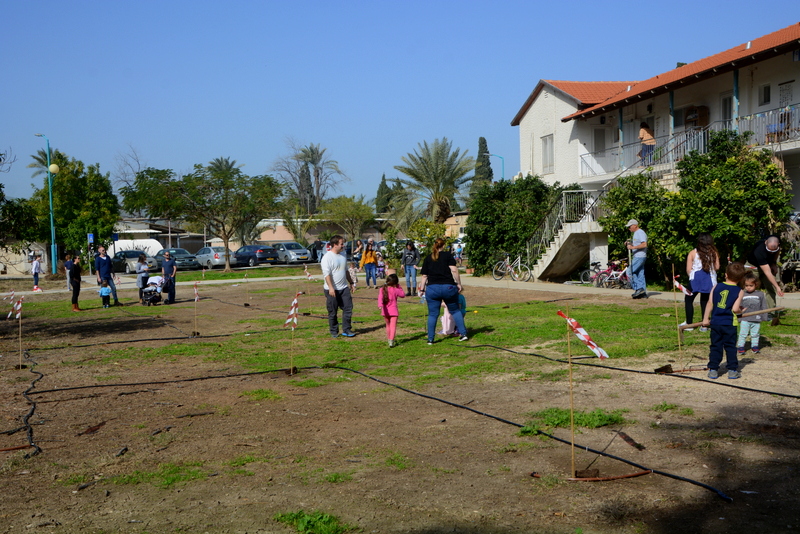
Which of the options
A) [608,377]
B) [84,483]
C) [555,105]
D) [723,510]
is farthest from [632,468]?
[555,105]

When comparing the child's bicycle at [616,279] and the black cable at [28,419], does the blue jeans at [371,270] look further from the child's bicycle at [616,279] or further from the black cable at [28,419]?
the black cable at [28,419]

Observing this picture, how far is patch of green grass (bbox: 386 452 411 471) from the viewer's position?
17.7 ft

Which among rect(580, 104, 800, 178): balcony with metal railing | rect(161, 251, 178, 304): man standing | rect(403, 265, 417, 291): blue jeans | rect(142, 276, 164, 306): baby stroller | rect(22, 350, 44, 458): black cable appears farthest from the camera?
rect(161, 251, 178, 304): man standing

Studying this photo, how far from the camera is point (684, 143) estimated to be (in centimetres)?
2359

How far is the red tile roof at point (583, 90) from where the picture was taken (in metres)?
31.1

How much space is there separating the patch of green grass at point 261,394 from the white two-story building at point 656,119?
1627 centimetres

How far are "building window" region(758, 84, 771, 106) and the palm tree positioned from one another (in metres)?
22.4

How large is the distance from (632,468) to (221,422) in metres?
3.74

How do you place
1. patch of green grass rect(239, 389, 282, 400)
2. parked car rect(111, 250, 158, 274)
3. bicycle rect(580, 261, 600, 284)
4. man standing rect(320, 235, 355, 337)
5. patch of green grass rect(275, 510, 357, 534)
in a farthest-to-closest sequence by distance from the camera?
1. parked car rect(111, 250, 158, 274)
2. bicycle rect(580, 261, 600, 284)
3. man standing rect(320, 235, 355, 337)
4. patch of green grass rect(239, 389, 282, 400)
5. patch of green grass rect(275, 510, 357, 534)

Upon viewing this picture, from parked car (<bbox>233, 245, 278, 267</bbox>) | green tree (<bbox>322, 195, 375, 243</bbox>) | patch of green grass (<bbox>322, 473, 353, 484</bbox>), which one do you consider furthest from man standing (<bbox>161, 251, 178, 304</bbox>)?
green tree (<bbox>322, 195, 375, 243</bbox>)

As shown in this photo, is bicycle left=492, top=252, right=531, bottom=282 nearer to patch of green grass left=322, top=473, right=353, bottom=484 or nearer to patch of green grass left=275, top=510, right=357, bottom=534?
patch of green grass left=322, top=473, right=353, bottom=484

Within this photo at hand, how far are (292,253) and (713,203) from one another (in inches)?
1244

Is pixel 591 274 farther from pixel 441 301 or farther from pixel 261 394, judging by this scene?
pixel 261 394

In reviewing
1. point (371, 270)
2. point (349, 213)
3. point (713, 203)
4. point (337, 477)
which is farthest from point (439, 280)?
point (349, 213)
